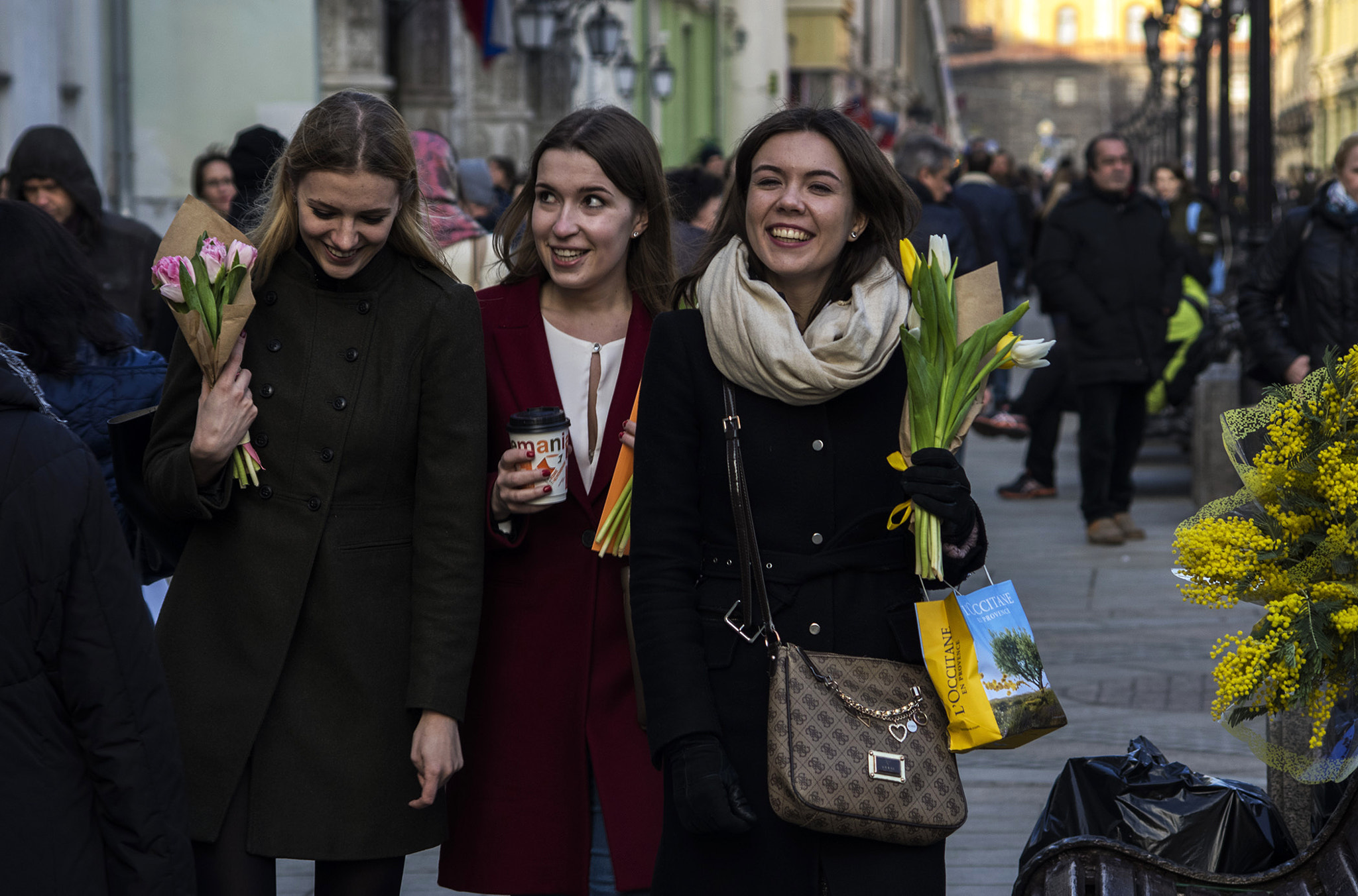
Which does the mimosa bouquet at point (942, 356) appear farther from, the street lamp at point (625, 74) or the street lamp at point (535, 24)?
the street lamp at point (625, 74)

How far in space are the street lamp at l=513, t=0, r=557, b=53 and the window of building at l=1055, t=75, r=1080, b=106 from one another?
118120mm

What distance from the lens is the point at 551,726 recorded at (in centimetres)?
332

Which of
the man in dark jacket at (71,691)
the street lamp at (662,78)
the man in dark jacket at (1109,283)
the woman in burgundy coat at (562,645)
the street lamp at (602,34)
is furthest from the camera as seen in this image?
the street lamp at (662,78)

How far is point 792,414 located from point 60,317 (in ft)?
6.21

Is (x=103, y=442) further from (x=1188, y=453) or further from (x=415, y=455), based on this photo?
(x=1188, y=453)

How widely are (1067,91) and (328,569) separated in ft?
435

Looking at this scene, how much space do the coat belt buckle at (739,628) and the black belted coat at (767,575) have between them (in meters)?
0.01

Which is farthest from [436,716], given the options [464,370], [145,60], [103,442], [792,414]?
[145,60]

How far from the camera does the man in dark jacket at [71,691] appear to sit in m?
2.45

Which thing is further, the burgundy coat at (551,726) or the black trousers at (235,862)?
the burgundy coat at (551,726)

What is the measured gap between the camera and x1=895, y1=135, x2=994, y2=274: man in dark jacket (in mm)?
8797

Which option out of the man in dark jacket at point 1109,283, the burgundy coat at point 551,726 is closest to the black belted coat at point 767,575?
the burgundy coat at point 551,726

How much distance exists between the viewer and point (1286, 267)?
24.7 ft

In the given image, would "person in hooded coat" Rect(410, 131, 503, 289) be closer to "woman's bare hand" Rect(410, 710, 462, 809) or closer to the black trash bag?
"woman's bare hand" Rect(410, 710, 462, 809)
